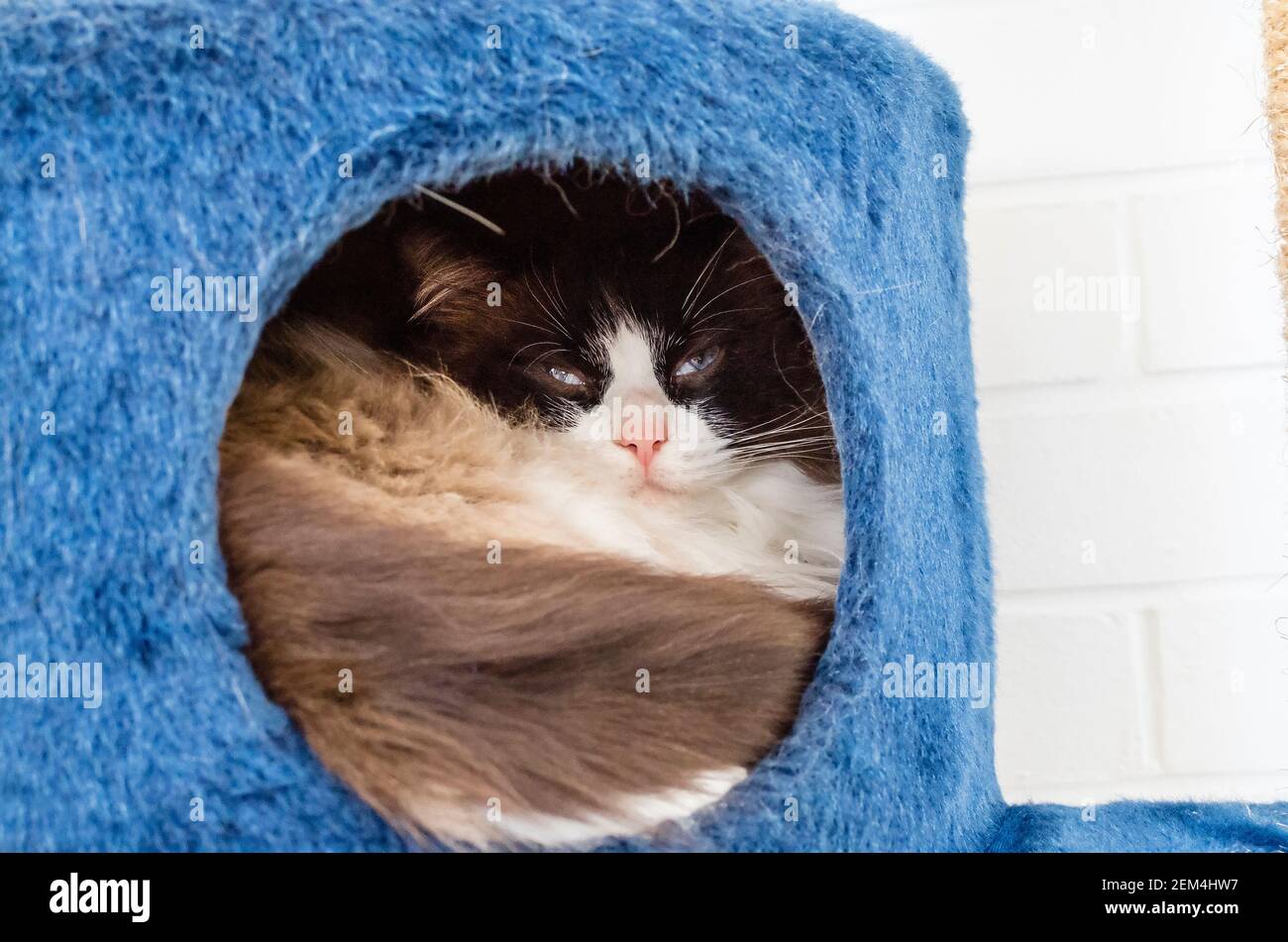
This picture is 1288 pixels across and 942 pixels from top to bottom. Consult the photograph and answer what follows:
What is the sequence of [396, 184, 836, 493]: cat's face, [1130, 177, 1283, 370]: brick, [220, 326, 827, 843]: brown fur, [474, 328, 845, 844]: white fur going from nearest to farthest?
[220, 326, 827, 843]: brown fur < [474, 328, 845, 844]: white fur < [396, 184, 836, 493]: cat's face < [1130, 177, 1283, 370]: brick

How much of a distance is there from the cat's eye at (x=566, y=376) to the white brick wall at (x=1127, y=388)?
530 millimetres

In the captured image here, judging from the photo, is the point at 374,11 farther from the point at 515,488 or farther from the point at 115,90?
the point at 515,488

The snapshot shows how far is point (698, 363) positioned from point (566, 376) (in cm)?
12

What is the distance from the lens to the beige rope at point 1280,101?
92 centimetres

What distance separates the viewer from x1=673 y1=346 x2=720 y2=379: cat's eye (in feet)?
3.23

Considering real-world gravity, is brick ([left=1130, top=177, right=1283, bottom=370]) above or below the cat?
above

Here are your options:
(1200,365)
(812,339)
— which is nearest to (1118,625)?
(1200,365)

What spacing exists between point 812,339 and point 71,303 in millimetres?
479

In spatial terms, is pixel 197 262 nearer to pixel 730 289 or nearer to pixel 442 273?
pixel 442 273

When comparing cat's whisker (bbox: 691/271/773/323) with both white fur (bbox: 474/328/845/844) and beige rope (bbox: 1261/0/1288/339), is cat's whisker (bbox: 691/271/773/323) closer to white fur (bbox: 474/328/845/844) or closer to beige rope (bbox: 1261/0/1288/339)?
white fur (bbox: 474/328/845/844)

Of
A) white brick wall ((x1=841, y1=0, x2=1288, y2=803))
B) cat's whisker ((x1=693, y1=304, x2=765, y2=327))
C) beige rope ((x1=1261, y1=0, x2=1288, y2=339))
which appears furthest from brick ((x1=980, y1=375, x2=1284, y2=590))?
cat's whisker ((x1=693, y1=304, x2=765, y2=327))

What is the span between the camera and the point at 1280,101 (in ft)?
3.05
